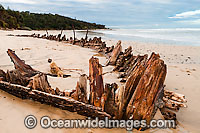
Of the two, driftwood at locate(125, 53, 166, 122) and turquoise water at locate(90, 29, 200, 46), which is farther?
turquoise water at locate(90, 29, 200, 46)

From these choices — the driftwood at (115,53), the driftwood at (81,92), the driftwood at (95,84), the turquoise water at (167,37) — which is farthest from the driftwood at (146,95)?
the turquoise water at (167,37)

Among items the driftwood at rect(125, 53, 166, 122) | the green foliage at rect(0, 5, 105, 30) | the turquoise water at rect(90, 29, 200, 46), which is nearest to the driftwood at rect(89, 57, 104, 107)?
the driftwood at rect(125, 53, 166, 122)

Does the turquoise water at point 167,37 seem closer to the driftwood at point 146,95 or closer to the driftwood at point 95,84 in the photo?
the driftwood at point 146,95

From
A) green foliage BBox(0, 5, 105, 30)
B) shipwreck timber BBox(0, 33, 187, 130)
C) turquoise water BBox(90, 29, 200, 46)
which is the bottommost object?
shipwreck timber BBox(0, 33, 187, 130)

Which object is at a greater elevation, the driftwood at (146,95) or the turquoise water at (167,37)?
the turquoise water at (167,37)

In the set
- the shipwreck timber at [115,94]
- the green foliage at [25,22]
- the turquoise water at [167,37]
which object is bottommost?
the shipwreck timber at [115,94]

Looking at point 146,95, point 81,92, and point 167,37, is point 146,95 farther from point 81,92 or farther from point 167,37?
point 167,37

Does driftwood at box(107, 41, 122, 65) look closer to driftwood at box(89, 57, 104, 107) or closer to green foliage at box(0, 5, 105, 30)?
driftwood at box(89, 57, 104, 107)

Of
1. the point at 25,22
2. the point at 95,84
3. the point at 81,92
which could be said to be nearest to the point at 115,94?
the point at 95,84

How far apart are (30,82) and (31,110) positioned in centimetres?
47

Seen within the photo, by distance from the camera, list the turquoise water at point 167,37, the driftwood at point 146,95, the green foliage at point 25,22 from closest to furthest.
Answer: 1. the driftwood at point 146,95
2. the turquoise water at point 167,37
3. the green foliage at point 25,22

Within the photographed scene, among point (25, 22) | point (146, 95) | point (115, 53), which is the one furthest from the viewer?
point (25, 22)

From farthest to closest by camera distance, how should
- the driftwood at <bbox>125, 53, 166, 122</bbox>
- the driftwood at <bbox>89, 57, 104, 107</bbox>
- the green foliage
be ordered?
the green foliage
the driftwood at <bbox>89, 57, 104, 107</bbox>
the driftwood at <bbox>125, 53, 166, 122</bbox>

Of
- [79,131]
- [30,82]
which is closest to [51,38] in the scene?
[30,82]
